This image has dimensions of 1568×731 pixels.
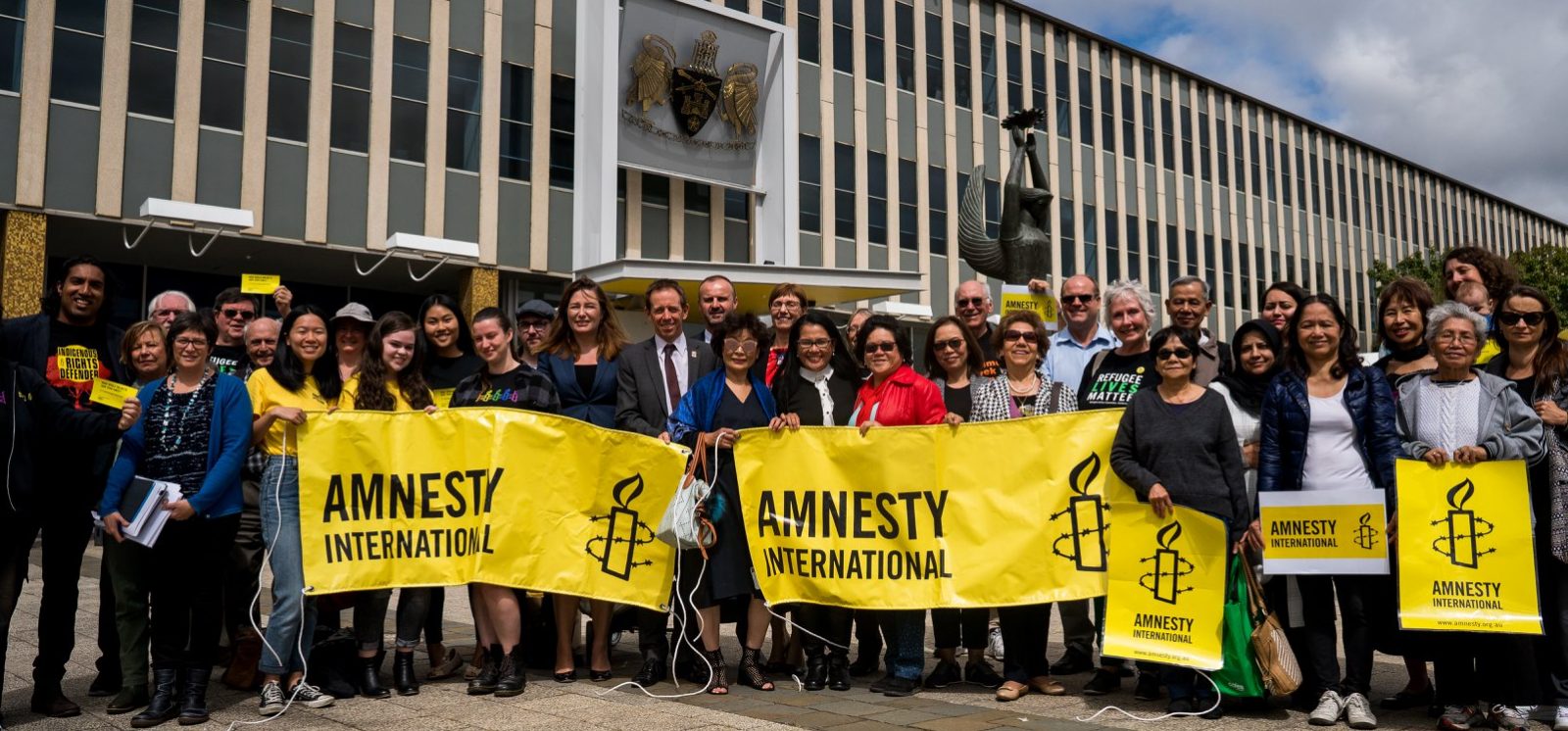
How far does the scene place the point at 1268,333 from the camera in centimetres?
603

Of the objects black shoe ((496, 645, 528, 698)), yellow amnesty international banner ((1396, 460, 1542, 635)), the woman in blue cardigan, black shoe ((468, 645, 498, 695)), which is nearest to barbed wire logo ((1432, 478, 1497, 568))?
yellow amnesty international banner ((1396, 460, 1542, 635))

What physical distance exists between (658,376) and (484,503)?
1.17 meters

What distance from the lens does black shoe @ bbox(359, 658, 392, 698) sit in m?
6.05

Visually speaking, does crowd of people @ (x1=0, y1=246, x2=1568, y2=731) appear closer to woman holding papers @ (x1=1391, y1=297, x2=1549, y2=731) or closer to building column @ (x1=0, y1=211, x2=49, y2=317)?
woman holding papers @ (x1=1391, y1=297, x2=1549, y2=731)

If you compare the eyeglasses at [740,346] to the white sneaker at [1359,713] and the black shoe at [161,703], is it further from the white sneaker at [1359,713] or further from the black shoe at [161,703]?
the white sneaker at [1359,713]

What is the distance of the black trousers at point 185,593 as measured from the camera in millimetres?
5566

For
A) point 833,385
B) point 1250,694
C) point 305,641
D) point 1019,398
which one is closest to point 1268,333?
point 1019,398

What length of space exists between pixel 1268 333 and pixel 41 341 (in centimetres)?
614

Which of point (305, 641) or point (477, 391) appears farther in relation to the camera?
point (477, 391)

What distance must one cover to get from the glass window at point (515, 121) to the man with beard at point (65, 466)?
19.1 m

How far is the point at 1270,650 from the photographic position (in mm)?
5406

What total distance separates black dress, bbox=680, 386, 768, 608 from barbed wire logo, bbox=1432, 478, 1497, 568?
3.29m

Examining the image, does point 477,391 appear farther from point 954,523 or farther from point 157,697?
point 954,523

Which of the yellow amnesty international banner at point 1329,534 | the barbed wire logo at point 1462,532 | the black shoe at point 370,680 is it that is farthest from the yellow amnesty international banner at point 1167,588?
the black shoe at point 370,680
